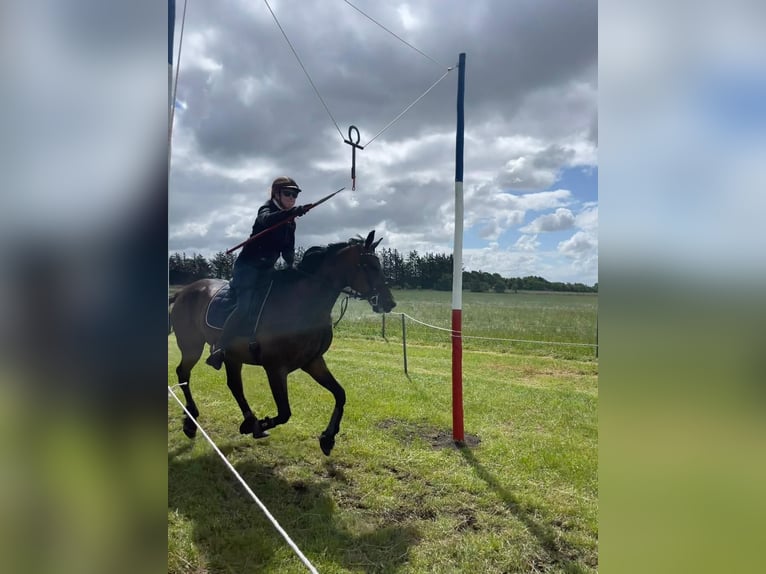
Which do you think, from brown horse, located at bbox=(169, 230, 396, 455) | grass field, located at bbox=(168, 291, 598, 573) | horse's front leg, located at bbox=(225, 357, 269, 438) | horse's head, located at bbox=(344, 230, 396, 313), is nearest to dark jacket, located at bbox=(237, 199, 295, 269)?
brown horse, located at bbox=(169, 230, 396, 455)

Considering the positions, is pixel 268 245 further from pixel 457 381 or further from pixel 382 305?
pixel 457 381

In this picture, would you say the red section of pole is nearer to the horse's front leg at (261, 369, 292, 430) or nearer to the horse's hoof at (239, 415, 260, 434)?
the horse's front leg at (261, 369, 292, 430)

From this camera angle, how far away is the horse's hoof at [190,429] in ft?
15.5

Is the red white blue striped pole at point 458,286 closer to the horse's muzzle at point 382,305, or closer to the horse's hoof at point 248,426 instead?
the horse's muzzle at point 382,305

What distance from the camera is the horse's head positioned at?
145 inches

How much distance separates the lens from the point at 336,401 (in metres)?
4.11

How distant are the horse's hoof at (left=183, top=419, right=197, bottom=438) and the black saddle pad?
1.19 meters
